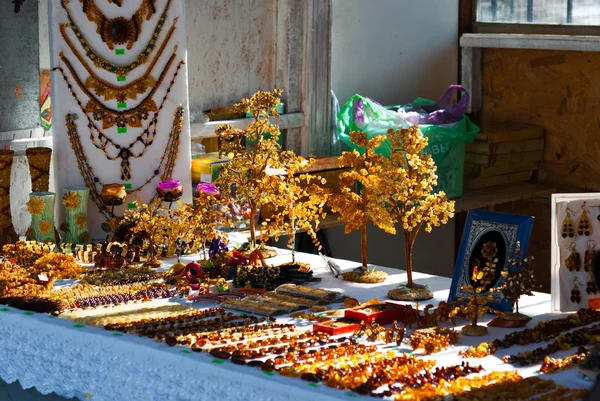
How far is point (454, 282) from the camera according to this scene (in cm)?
439

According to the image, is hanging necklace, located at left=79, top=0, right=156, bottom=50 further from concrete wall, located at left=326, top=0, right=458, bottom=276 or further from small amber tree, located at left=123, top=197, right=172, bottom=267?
concrete wall, located at left=326, top=0, right=458, bottom=276

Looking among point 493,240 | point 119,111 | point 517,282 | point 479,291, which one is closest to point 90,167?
point 119,111

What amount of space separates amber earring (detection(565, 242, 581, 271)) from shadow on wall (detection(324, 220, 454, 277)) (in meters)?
3.76

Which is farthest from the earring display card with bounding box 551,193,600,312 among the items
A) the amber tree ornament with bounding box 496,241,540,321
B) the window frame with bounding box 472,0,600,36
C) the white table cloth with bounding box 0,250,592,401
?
the window frame with bounding box 472,0,600,36

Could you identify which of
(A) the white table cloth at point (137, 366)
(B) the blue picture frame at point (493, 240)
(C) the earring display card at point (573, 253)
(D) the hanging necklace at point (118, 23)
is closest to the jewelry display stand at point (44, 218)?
(D) the hanging necklace at point (118, 23)

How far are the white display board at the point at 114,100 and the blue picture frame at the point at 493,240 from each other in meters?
2.17

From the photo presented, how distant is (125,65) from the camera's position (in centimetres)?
583

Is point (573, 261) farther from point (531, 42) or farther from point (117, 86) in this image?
point (531, 42)

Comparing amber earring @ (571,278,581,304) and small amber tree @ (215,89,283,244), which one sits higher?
small amber tree @ (215,89,283,244)

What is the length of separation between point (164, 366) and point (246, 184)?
1747mm

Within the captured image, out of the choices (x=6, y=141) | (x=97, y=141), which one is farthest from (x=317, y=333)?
(x=6, y=141)

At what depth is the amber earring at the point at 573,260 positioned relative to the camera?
4.29 meters

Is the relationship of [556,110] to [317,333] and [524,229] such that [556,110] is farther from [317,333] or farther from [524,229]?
[317,333]

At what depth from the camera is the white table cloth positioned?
3.43 meters
